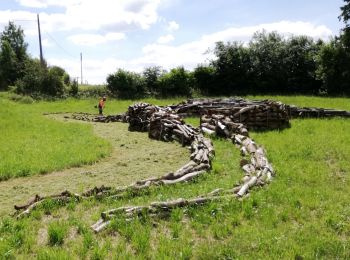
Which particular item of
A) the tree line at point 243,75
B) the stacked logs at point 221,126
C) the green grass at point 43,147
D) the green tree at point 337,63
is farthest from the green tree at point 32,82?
the stacked logs at point 221,126

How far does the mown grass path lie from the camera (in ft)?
33.0

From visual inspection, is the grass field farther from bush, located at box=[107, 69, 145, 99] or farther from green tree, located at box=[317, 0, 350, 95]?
bush, located at box=[107, 69, 145, 99]

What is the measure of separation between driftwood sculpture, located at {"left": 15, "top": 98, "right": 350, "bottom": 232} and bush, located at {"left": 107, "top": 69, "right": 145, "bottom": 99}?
1623 cm

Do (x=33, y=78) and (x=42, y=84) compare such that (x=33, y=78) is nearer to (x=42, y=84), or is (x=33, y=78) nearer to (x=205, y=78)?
(x=42, y=84)

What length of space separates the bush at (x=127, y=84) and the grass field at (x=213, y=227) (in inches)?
1362

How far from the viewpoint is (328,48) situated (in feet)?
128

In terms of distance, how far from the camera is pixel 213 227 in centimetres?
755

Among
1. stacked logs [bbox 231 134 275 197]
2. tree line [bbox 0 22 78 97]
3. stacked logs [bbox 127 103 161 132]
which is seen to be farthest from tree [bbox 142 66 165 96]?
stacked logs [bbox 231 134 275 197]

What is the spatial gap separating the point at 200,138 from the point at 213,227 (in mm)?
7957

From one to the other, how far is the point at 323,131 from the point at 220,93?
26.6m

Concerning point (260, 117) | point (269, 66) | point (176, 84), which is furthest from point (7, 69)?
point (260, 117)

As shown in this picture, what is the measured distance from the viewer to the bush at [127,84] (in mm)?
44812

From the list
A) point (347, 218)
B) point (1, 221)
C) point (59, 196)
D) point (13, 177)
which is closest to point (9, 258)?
point (1, 221)

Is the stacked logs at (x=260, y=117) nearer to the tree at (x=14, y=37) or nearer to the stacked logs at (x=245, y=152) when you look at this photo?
the stacked logs at (x=245, y=152)
